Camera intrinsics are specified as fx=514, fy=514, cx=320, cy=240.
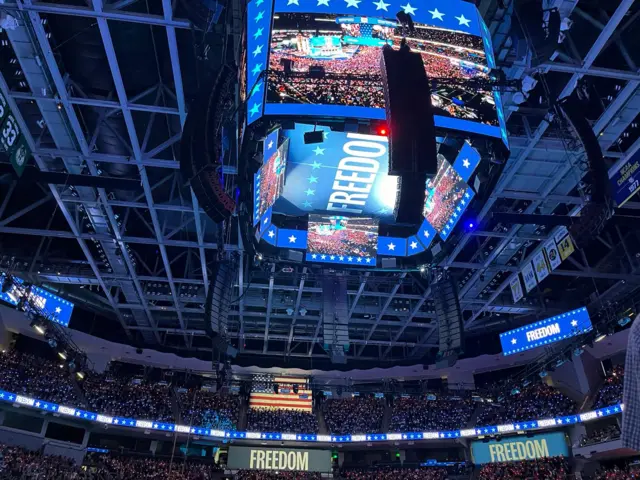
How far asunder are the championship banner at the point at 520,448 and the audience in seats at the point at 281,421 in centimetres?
954

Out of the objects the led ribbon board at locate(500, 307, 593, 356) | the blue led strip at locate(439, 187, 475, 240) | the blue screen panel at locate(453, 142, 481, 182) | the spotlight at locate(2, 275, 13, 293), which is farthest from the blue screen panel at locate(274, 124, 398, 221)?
the led ribbon board at locate(500, 307, 593, 356)

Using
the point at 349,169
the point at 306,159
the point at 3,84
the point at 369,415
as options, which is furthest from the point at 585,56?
the point at 369,415

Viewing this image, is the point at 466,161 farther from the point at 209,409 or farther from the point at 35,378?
the point at 209,409

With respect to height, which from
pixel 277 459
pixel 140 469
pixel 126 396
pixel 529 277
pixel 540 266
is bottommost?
pixel 140 469

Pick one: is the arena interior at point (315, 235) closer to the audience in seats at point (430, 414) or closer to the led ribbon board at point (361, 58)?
the led ribbon board at point (361, 58)

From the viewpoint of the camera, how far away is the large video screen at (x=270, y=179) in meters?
10.6

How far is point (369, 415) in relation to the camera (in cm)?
3231

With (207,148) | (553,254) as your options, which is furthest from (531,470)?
(207,148)

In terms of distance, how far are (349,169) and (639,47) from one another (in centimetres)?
758

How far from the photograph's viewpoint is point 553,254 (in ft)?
55.0

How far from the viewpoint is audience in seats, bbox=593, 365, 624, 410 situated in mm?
24573

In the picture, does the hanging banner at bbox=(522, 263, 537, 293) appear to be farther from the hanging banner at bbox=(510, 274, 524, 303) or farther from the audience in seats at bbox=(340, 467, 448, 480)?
the audience in seats at bbox=(340, 467, 448, 480)

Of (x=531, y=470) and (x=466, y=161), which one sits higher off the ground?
(x=466, y=161)

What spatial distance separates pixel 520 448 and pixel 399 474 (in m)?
6.81
